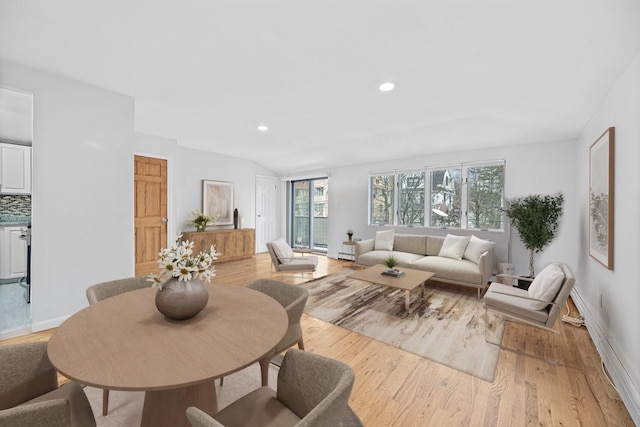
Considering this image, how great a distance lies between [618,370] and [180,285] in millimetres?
3014

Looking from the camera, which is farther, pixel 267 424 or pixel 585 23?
pixel 585 23

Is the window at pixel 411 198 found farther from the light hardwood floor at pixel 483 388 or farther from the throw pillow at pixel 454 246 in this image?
the light hardwood floor at pixel 483 388

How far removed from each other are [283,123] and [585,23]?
3259 millimetres

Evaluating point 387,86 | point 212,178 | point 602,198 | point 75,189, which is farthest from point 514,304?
point 212,178

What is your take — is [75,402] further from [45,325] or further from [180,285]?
[45,325]

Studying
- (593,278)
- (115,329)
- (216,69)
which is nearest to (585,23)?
(593,278)

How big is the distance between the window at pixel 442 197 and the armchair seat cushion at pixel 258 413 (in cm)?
465

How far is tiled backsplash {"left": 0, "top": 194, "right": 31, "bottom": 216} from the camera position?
4.37m

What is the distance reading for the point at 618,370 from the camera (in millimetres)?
1906

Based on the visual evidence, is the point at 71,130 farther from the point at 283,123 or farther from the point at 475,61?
the point at 475,61

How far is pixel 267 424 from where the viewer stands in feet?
3.40

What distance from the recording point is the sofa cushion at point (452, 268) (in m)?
3.74

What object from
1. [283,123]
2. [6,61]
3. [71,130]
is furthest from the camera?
[283,123]

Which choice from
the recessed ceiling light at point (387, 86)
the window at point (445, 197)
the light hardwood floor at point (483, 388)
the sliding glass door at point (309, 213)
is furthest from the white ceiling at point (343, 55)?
the sliding glass door at point (309, 213)
